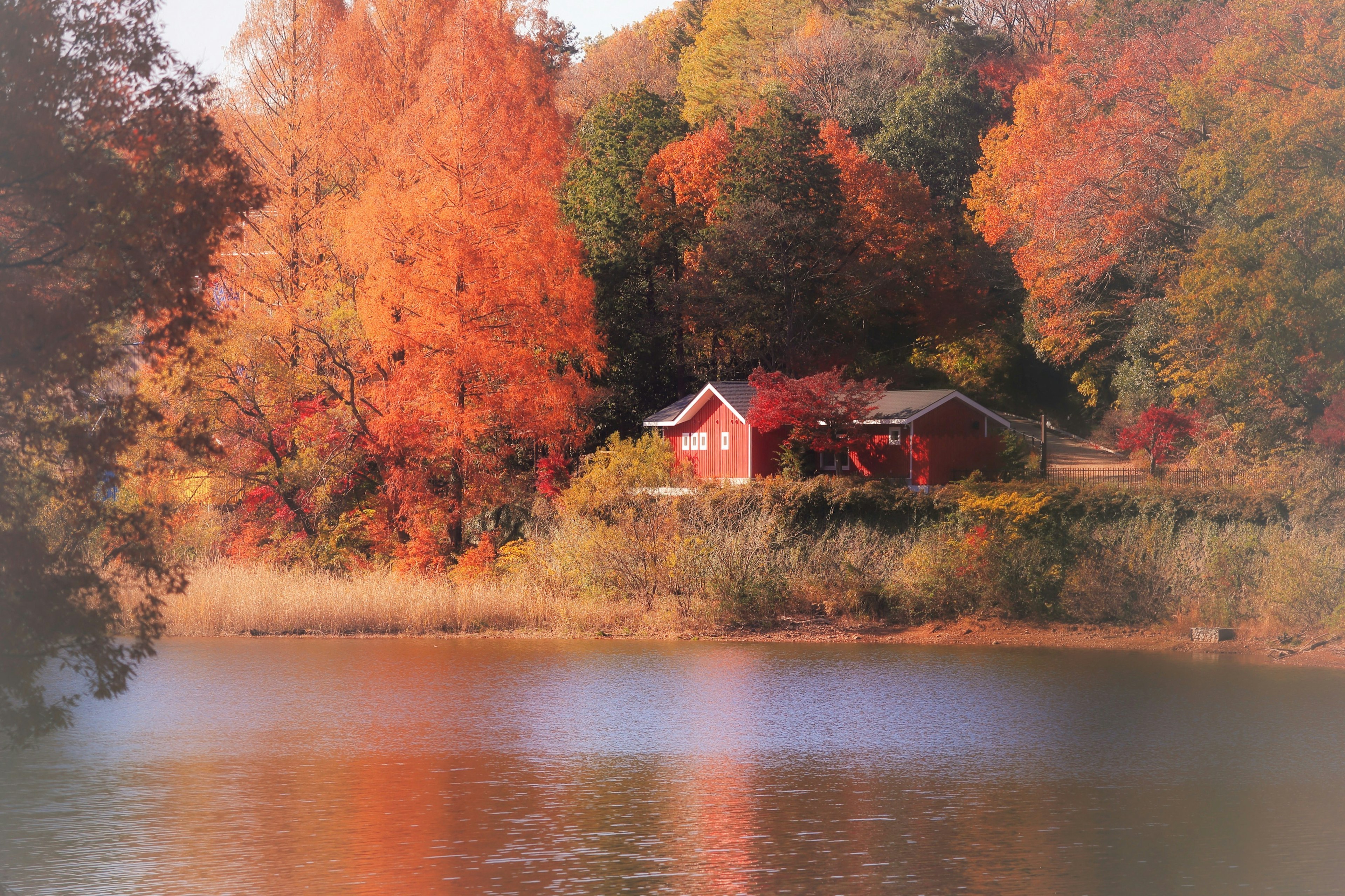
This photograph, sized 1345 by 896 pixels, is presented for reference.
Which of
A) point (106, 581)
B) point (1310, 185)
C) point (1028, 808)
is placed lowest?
point (1028, 808)

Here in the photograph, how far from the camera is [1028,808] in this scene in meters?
15.4

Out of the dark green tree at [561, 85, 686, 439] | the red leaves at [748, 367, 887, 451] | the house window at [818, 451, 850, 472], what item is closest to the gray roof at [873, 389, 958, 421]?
the house window at [818, 451, 850, 472]

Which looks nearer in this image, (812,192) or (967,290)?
(812,192)

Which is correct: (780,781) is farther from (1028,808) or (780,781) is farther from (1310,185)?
(1310,185)

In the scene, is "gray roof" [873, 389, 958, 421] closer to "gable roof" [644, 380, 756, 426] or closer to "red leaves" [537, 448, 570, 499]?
"gable roof" [644, 380, 756, 426]

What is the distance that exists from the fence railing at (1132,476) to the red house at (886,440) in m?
2.79

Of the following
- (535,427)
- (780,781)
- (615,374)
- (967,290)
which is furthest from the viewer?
(967,290)

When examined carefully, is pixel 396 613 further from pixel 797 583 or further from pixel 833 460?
pixel 833 460

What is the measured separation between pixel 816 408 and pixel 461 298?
1077cm

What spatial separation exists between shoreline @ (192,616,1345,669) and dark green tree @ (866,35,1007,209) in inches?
1184

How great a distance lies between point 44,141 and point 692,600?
2102cm

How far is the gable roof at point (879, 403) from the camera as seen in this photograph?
137 feet

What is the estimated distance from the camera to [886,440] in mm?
41875

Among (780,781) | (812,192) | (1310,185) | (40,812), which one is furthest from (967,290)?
(40,812)
